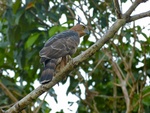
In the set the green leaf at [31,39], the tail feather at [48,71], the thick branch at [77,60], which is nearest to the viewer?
the thick branch at [77,60]

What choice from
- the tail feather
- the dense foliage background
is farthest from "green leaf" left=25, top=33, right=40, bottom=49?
the tail feather

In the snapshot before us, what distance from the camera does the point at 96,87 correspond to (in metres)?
7.41

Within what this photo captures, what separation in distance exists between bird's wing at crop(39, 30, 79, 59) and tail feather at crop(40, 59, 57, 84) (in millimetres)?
57

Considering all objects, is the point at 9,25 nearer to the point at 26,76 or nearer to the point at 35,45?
the point at 35,45

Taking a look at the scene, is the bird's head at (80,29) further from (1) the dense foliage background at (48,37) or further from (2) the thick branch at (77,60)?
(2) the thick branch at (77,60)

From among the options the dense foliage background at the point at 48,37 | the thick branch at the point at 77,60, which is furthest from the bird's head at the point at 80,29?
the thick branch at the point at 77,60

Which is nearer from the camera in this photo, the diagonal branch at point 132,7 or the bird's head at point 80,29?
the diagonal branch at point 132,7

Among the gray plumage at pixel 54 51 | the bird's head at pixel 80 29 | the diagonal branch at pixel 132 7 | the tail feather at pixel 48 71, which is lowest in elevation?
the tail feather at pixel 48 71

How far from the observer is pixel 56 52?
532 cm

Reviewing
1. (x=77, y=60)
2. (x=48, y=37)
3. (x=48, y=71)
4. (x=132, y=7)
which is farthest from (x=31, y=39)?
(x=132, y=7)

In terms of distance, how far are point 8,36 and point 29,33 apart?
12.3 inches

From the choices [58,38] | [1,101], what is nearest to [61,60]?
[58,38]

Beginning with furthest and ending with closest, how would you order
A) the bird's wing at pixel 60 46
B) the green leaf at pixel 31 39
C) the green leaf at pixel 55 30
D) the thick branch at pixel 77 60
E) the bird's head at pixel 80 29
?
1. the green leaf at pixel 31 39
2. the green leaf at pixel 55 30
3. the bird's head at pixel 80 29
4. the bird's wing at pixel 60 46
5. the thick branch at pixel 77 60

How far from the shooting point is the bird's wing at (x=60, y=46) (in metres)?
5.27
